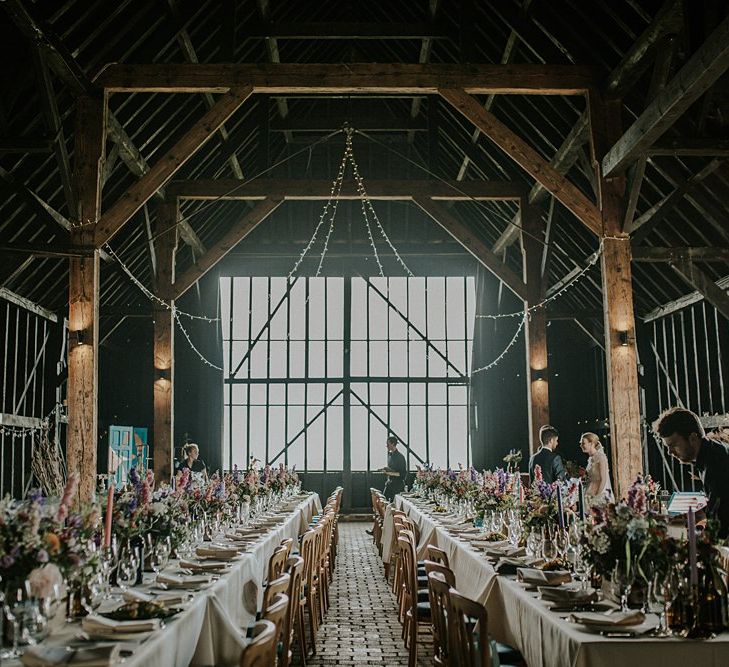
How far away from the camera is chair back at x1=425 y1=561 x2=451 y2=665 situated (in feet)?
12.3

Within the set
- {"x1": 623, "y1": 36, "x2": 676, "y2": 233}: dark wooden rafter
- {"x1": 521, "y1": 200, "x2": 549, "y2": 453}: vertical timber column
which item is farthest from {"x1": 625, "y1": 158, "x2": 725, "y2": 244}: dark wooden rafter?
{"x1": 521, "y1": 200, "x2": 549, "y2": 453}: vertical timber column

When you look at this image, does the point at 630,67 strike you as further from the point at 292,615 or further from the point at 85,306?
the point at 292,615

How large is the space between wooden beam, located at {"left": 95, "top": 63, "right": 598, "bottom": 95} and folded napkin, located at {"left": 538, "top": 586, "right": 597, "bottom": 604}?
599 centimetres

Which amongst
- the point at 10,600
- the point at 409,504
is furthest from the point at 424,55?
the point at 10,600

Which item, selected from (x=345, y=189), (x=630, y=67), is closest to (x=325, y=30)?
(x=345, y=189)

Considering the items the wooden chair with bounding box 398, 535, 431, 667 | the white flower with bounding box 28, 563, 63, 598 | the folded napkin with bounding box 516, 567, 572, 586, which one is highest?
the white flower with bounding box 28, 563, 63, 598

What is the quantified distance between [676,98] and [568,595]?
4.19 m

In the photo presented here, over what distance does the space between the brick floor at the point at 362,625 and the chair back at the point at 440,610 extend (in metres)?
1.24

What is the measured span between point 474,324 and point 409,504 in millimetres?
7372

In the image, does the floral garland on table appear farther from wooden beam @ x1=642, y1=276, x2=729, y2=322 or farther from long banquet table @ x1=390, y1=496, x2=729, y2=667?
wooden beam @ x1=642, y1=276, x2=729, y2=322

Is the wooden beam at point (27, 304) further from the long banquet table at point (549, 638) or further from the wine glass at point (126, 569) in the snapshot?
the wine glass at point (126, 569)

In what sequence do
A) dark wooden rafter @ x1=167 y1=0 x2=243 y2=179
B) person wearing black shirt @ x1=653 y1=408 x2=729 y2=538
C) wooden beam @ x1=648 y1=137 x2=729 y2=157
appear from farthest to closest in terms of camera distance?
dark wooden rafter @ x1=167 y1=0 x2=243 y2=179
wooden beam @ x1=648 y1=137 x2=729 y2=157
person wearing black shirt @ x1=653 y1=408 x2=729 y2=538

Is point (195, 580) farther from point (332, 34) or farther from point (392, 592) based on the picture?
point (332, 34)

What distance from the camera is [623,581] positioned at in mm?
3311
